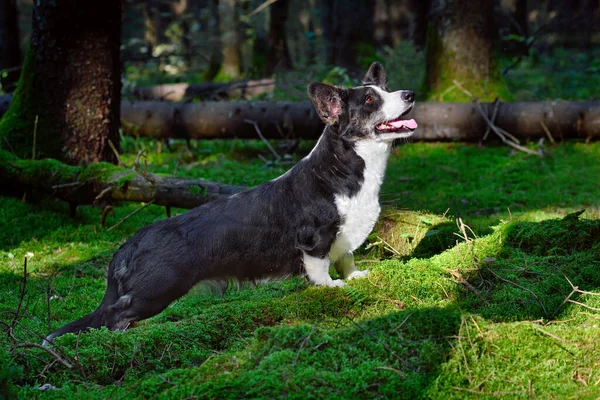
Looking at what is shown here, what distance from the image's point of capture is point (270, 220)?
5387 millimetres

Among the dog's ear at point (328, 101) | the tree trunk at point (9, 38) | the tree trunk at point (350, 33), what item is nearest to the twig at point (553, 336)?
the dog's ear at point (328, 101)

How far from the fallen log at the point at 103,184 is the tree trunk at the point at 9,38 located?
28.7ft

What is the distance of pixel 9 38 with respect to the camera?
53.1ft

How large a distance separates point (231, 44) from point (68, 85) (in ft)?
36.6

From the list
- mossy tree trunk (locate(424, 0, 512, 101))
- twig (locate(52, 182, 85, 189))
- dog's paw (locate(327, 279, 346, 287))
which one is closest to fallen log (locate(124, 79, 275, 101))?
mossy tree trunk (locate(424, 0, 512, 101))

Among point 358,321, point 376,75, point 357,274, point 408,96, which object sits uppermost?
point 376,75

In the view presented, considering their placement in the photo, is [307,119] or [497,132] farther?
[307,119]

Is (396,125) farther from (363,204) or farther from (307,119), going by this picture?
(307,119)

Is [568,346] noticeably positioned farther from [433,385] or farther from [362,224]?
[362,224]

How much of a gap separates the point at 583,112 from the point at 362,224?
278 inches

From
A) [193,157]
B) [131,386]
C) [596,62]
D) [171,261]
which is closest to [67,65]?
[193,157]

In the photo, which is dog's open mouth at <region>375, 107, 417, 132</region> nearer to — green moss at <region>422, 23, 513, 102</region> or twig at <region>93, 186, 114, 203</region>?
twig at <region>93, 186, 114, 203</region>

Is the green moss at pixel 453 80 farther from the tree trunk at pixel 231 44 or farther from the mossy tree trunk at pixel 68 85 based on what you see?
the tree trunk at pixel 231 44

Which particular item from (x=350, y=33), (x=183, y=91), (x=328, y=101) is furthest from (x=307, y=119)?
(x=350, y=33)
